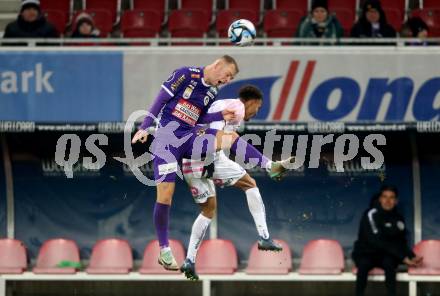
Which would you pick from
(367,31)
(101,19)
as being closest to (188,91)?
(367,31)

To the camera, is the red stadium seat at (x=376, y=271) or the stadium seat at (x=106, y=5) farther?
the stadium seat at (x=106, y=5)

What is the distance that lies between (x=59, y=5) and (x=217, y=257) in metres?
4.18

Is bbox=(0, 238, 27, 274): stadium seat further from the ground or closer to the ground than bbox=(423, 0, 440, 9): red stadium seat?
closer to the ground

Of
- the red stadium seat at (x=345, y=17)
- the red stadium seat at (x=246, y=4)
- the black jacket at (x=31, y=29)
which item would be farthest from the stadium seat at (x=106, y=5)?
the red stadium seat at (x=345, y=17)

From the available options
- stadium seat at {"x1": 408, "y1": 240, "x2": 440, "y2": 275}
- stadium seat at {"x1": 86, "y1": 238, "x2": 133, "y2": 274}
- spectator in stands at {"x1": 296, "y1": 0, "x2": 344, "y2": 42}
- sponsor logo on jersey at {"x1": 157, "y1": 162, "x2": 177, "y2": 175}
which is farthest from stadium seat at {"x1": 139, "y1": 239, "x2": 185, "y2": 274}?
sponsor logo on jersey at {"x1": 157, "y1": 162, "x2": 177, "y2": 175}

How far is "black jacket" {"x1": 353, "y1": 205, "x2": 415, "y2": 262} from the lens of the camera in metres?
16.8

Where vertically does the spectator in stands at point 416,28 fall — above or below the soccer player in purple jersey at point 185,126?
above

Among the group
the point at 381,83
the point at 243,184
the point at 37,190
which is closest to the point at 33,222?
the point at 37,190

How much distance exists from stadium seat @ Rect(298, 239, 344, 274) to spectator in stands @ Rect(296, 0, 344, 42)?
2570mm

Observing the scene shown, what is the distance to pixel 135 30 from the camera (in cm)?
1816

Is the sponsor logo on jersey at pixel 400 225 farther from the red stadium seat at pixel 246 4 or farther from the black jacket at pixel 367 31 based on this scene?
the red stadium seat at pixel 246 4

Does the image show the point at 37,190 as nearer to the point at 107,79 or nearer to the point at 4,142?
the point at 4,142

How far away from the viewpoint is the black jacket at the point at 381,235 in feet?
55.2

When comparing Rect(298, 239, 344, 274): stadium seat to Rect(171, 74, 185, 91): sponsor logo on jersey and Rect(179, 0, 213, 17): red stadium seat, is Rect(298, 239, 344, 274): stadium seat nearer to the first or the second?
Rect(179, 0, 213, 17): red stadium seat
